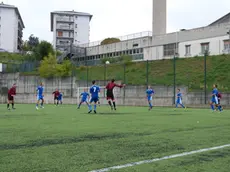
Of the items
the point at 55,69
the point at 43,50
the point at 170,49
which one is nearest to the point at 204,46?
the point at 170,49

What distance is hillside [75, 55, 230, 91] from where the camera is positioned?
3091 centimetres

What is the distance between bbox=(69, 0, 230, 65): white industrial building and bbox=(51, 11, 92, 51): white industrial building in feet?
117

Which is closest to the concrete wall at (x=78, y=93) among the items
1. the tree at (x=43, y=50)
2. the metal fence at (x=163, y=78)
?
the metal fence at (x=163, y=78)

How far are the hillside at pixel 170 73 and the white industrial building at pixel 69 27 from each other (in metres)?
59.4

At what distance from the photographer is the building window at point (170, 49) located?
50.2 metres

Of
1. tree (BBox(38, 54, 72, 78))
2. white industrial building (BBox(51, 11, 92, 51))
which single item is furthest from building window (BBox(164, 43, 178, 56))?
white industrial building (BBox(51, 11, 92, 51))

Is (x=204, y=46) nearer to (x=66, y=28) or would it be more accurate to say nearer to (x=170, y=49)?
(x=170, y=49)

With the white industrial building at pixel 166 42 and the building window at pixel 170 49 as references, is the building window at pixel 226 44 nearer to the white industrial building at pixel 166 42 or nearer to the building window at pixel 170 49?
the white industrial building at pixel 166 42

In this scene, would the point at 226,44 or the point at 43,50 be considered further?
the point at 43,50

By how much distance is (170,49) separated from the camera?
50.8 meters

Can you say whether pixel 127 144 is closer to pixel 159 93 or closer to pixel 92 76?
pixel 159 93

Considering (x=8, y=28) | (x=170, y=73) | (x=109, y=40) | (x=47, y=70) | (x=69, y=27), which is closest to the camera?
(x=170, y=73)

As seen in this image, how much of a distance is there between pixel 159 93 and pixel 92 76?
31.6ft

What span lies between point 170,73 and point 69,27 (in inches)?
2798
